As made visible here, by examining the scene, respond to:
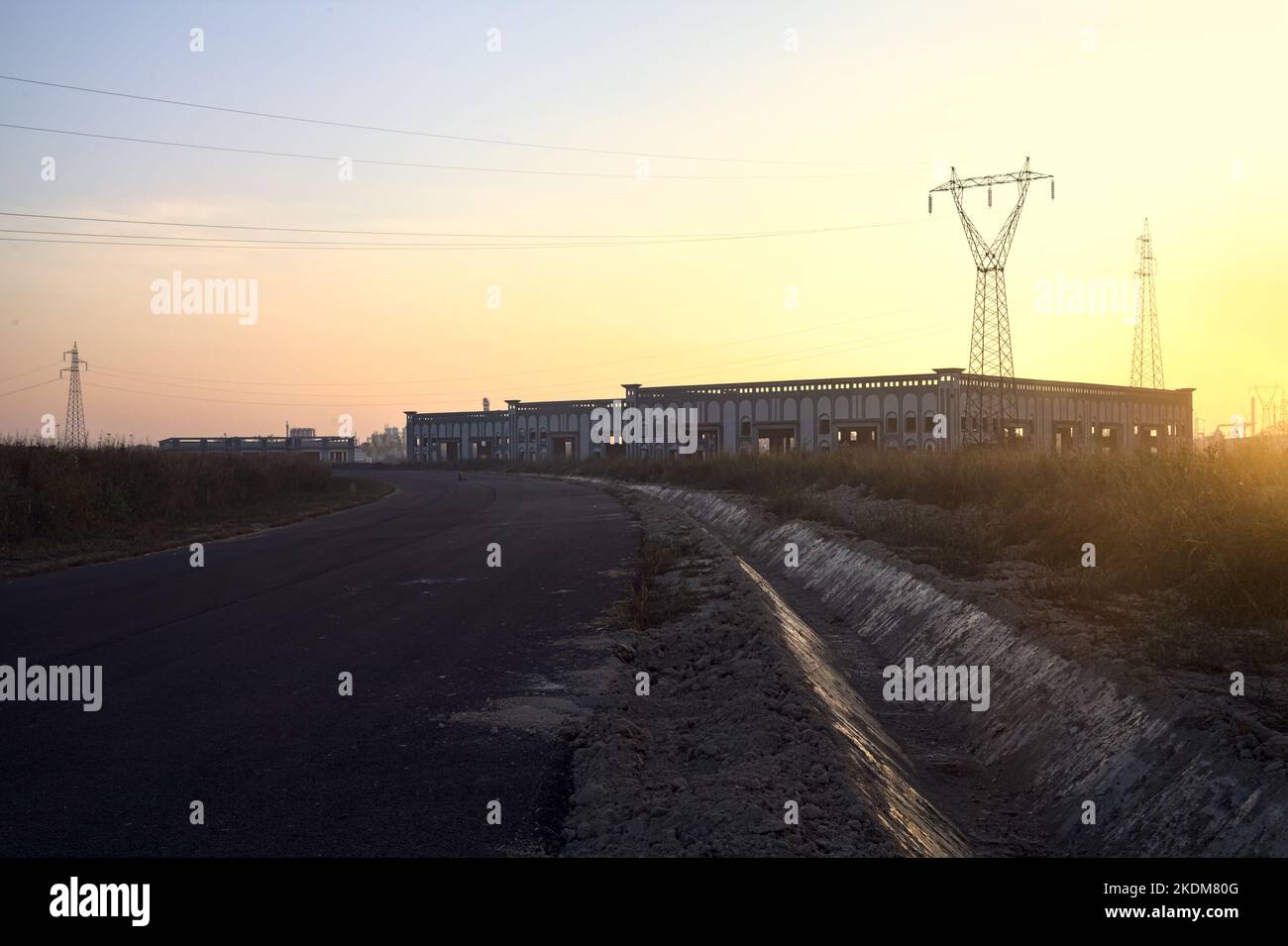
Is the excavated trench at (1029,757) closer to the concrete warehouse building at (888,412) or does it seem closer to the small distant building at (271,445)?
the concrete warehouse building at (888,412)

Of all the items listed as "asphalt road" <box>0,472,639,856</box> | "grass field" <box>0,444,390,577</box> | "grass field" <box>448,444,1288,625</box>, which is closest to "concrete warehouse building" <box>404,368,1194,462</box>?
"grass field" <box>0,444,390,577</box>

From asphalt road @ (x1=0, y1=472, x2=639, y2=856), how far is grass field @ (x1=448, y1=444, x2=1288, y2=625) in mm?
6208

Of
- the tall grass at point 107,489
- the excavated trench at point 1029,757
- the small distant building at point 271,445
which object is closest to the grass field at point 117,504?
the tall grass at point 107,489

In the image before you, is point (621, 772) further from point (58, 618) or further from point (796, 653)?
point (58, 618)

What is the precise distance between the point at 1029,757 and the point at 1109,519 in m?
6.64

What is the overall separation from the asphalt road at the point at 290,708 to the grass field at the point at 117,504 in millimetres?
4375

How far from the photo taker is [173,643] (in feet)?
36.7

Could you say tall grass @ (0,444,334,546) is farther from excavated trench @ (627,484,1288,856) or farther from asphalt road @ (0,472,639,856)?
excavated trench @ (627,484,1288,856)

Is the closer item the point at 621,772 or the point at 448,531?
the point at 621,772

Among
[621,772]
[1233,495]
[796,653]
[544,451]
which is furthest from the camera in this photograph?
[544,451]

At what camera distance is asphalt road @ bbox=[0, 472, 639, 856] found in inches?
220

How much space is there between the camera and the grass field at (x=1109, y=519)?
33.1ft
